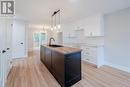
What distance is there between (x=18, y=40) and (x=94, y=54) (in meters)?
4.75

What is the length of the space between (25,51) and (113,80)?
5.51 m

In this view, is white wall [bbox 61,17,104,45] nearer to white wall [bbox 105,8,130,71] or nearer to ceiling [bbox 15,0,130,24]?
white wall [bbox 105,8,130,71]

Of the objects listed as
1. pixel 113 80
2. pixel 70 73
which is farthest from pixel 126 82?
pixel 70 73

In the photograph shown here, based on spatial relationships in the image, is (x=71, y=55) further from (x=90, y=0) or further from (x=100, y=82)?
(x=90, y=0)

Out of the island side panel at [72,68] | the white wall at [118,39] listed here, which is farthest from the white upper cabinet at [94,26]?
the island side panel at [72,68]

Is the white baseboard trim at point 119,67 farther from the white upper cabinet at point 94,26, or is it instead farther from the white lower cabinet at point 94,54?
the white upper cabinet at point 94,26

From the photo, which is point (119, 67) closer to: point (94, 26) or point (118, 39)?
point (118, 39)

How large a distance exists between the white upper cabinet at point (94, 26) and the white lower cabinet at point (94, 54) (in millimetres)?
789

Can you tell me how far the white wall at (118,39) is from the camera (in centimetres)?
380

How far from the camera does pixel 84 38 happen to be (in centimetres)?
609

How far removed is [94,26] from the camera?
4914 mm

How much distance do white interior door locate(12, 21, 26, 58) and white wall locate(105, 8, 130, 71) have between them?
200 inches

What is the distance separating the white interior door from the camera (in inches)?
236

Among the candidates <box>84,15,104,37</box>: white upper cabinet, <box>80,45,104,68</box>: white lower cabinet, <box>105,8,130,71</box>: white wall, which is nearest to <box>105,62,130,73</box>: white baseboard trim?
<box>105,8,130,71</box>: white wall
